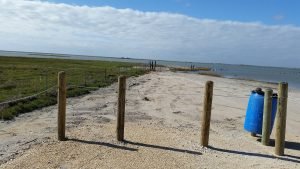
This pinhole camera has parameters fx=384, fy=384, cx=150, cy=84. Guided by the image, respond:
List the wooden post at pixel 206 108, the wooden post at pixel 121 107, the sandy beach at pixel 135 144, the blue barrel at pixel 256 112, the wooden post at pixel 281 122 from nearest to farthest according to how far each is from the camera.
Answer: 1. the sandy beach at pixel 135 144
2. the wooden post at pixel 281 122
3. the wooden post at pixel 206 108
4. the wooden post at pixel 121 107
5. the blue barrel at pixel 256 112

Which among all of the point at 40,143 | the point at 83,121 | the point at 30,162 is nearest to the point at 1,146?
the point at 40,143

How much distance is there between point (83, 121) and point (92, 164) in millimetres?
4639

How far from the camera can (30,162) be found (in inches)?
276

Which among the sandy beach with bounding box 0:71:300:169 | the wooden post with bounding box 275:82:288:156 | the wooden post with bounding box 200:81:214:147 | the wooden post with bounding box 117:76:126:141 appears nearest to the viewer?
the sandy beach with bounding box 0:71:300:169

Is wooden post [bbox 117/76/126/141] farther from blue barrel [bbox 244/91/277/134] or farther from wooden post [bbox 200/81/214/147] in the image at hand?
blue barrel [bbox 244/91/277/134]

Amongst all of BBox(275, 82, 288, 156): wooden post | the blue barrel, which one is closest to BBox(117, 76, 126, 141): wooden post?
the blue barrel

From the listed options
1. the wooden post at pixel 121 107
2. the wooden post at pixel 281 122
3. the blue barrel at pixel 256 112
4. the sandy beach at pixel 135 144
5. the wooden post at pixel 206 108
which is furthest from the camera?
the blue barrel at pixel 256 112

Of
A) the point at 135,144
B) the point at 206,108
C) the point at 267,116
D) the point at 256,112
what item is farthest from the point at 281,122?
the point at 135,144

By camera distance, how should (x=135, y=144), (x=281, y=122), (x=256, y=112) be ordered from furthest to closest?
1. (x=256, y=112)
2. (x=135, y=144)
3. (x=281, y=122)

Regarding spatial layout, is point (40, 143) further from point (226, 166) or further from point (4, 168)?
point (226, 166)

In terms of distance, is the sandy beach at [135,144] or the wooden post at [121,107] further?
the wooden post at [121,107]

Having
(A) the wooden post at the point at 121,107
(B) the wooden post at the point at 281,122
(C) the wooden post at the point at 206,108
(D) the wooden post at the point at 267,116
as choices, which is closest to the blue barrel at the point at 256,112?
(D) the wooden post at the point at 267,116

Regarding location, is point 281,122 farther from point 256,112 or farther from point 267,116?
point 256,112

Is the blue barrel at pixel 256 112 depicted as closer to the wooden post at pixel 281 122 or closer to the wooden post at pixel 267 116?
the wooden post at pixel 267 116
